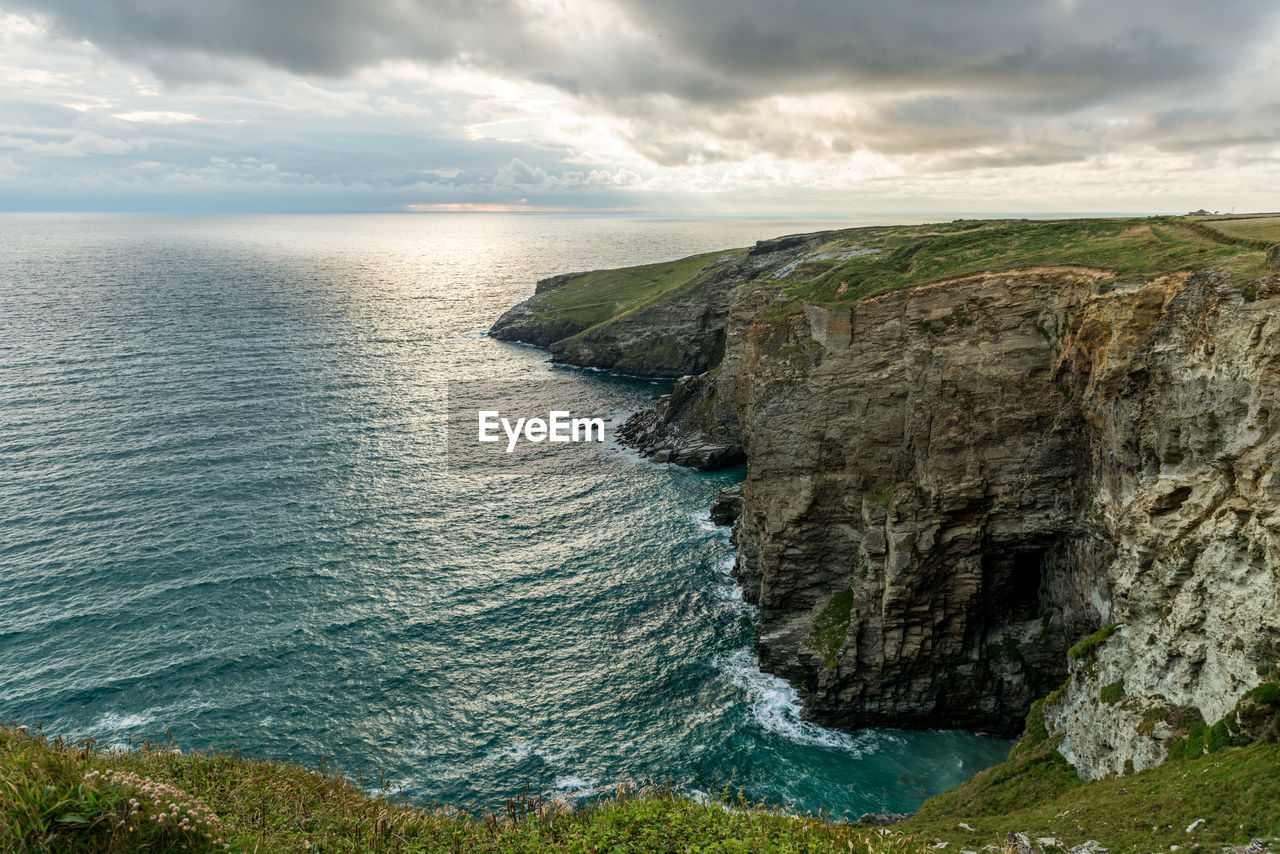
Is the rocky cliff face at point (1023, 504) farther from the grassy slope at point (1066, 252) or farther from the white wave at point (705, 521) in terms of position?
the white wave at point (705, 521)

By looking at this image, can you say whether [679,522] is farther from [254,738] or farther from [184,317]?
[184,317]

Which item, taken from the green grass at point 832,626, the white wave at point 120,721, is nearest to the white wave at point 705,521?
the green grass at point 832,626

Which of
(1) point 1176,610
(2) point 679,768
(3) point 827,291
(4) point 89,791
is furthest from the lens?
(3) point 827,291

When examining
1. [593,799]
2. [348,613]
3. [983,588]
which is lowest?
[593,799]

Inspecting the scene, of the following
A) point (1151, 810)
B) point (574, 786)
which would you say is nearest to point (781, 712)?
point (574, 786)

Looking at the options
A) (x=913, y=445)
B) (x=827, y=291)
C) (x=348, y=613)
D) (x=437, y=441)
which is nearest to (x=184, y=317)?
(x=437, y=441)

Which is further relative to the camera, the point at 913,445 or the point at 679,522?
the point at 679,522
